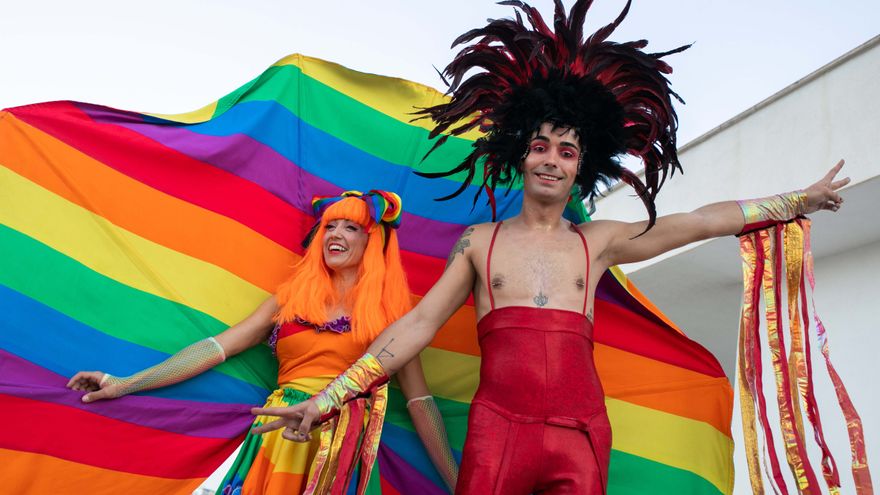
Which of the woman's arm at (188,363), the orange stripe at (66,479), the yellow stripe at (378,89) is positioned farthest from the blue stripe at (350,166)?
the orange stripe at (66,479)

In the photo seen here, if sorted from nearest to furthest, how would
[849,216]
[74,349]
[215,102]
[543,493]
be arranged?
[543,493] < [74,349] < [215,102] < [849,216]

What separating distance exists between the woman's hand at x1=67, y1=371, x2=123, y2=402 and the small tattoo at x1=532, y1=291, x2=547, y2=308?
1.67 meters

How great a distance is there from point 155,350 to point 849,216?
453 cm

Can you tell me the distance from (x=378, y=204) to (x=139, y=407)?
1.29m

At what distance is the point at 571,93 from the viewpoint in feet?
10.3

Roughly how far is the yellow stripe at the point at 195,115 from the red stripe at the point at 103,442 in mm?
1367

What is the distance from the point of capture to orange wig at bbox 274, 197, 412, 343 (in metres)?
3.45

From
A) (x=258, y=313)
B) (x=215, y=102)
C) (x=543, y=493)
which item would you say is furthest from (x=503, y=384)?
(x=215, y=102)

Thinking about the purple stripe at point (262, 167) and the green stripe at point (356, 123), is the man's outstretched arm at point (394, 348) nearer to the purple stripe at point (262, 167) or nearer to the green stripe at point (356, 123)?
the purple stripe at point (262, 167)

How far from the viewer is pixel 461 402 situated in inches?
149

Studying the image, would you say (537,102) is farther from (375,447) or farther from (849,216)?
(849,216)

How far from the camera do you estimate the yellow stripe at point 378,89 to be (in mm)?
4266

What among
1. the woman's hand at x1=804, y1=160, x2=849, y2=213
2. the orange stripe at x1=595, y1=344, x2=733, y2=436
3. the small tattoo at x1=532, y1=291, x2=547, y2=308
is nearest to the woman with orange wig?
the small tattoo at x1=532, y1=291, x2=547, y2=308

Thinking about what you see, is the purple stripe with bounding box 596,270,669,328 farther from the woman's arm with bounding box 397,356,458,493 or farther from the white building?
the white building
